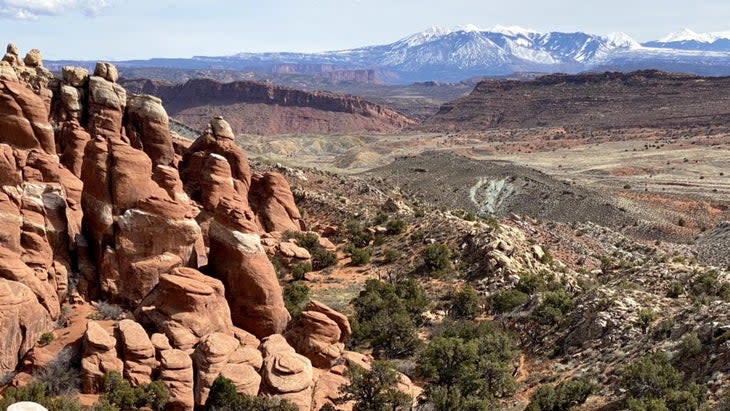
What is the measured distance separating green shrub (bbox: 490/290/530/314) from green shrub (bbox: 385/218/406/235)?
48.9 feet

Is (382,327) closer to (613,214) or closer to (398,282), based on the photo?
(398,282)

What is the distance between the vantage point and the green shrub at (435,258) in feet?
133

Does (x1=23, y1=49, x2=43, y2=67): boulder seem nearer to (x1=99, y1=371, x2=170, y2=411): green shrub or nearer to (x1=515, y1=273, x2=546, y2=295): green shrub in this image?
(x1=99, y1=371, x2=170, y2=411): green shrub

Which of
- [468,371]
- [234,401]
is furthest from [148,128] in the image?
[468,371]

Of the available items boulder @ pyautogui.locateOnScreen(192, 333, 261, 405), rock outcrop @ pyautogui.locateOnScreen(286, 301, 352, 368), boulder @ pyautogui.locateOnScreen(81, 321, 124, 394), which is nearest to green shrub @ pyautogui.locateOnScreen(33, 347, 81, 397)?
boulder @ pyautogui.locateOnScreen(81, 321, 124, 394)

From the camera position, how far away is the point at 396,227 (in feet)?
159

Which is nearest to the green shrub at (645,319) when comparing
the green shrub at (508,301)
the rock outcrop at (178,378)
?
the green shrub at (508,301)

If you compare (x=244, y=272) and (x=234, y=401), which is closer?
(x=234, y=401)

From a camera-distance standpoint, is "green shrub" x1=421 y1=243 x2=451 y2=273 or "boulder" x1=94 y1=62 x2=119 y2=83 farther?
"green shrub" x1=421 y1=243 x2=451 y2=273

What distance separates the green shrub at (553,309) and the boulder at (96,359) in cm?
1983

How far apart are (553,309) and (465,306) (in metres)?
5.49

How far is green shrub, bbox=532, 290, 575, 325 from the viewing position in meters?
30.1

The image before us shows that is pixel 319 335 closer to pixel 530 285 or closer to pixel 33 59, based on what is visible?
pixel 530 285

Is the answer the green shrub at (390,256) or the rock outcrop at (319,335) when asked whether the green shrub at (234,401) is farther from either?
the green shrub at (390,256)
